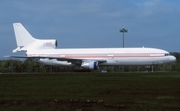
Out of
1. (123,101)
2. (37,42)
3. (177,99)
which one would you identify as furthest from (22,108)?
(37,42)

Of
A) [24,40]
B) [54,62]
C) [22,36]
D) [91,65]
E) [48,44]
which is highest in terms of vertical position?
[22,36]

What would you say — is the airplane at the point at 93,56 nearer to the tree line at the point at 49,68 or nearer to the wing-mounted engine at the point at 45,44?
the wing-mounted engine at the point at 45,44

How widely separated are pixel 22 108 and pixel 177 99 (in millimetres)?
5861

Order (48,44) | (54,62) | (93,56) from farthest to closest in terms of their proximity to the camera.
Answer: (48,44) → (54,62) → (93,56)

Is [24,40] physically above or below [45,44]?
above

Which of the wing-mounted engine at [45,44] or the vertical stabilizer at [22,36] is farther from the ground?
the vertical stabilizer at [22,36]

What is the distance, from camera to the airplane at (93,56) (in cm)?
5488

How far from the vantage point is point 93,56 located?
5719cm

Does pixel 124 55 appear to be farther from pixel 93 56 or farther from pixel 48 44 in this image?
pixel 48 44

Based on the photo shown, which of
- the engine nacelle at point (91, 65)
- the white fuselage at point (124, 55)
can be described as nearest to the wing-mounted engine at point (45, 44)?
the white fuselage at point (124, 55)

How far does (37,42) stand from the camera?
2542 inches

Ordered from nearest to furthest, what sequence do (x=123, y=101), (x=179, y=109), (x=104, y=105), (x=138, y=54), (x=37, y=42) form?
(x=179, y=109) < (x=104, y=105) < (x=123, y=101) < (x=138, y=54) < (x=37, y=42)

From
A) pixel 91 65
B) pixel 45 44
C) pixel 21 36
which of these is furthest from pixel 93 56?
pixel 21 36

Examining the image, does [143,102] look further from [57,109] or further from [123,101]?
[57,109]
